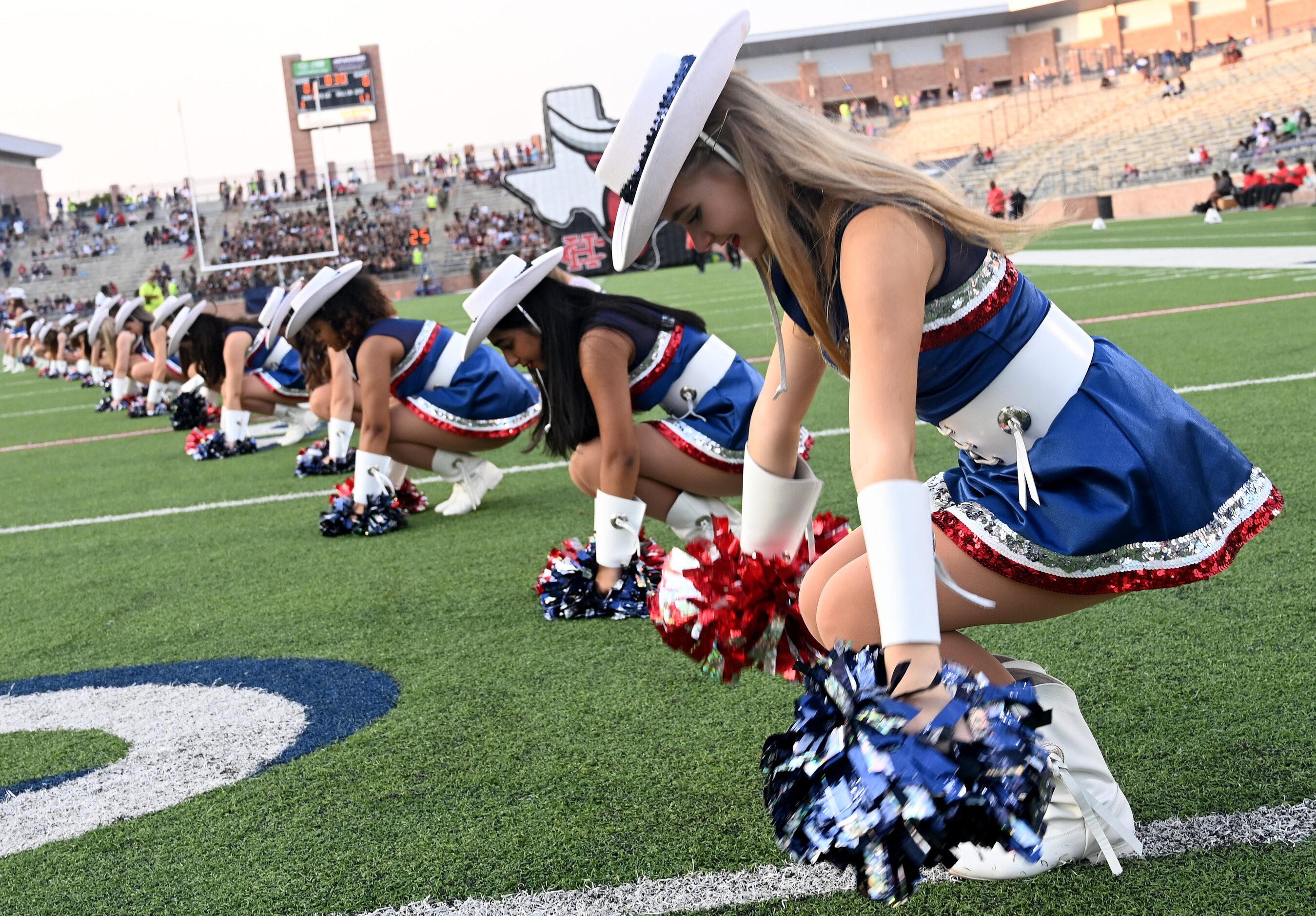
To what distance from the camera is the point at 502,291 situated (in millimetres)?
3982

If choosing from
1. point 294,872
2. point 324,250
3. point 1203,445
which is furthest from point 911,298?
point 324,250

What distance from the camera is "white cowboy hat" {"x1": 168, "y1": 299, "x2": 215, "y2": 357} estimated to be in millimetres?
9117

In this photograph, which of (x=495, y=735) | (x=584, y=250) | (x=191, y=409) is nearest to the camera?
(x=495, y=735)

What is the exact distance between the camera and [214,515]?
6.47 meters

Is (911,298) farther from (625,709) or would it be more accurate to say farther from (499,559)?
(499,559)

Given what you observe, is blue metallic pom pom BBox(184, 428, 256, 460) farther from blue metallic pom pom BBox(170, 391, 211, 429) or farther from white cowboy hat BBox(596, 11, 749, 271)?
white cowboy hat BBox(596, 11, 749, 271)

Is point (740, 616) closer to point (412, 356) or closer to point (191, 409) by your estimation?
point (412, 356)

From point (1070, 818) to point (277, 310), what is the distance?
22.0 feet

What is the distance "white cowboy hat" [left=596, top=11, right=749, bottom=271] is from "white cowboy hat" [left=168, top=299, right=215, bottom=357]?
25.4ft

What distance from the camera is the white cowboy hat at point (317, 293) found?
5410 millimetres

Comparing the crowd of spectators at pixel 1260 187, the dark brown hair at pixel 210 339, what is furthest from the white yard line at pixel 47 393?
the crowd of spectators at pixel 1260 187

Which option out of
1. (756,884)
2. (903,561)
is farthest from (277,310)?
(903,561)

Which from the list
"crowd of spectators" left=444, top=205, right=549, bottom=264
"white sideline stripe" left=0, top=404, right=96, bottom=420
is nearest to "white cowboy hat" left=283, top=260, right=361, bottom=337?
"white sideline stripe" left=0, top=404, right=96, bottom=420

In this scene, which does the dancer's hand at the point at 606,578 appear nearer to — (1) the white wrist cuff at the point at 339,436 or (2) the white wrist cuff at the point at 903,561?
(2) the white wrist cuff at the point at 903,561
